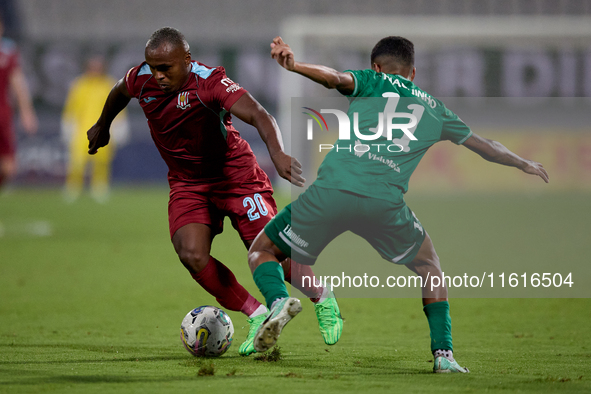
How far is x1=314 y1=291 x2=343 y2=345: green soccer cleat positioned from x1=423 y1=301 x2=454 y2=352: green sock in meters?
0.66

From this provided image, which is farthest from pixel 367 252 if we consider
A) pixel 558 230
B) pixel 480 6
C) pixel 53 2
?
pixel 53 2

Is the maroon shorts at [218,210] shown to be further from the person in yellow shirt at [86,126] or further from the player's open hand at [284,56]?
the person in yellow shirt at [86,126]

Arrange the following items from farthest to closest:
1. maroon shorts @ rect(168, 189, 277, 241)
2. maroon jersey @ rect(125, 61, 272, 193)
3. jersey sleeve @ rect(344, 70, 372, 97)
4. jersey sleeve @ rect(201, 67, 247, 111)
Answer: maroon shorts @ rect(168, 189, 277, 241), maroon jersey @ rect(125, 61, 272, 193), jersey sleeve @ rect(201, 67, 247, 111), jersey sleeve @ rect(344, 70, 372, 97)

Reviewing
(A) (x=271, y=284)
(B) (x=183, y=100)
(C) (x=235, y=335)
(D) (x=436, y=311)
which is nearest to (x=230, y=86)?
(B) (x=183, y=100)

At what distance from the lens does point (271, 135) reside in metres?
4.23

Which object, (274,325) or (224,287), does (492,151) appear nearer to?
(274,325)

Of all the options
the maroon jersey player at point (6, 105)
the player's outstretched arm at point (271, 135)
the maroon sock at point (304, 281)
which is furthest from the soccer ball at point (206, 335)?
the maroon jersey player at point (6, 105)

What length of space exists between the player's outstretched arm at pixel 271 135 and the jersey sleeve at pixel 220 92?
2.2 inches

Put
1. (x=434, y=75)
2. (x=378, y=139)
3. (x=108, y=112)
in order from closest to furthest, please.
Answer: (x=378, y=139)
(x=108, y=112)
(x=434, y=75)

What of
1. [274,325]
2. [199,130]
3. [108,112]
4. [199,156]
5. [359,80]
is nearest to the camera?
[274,325]

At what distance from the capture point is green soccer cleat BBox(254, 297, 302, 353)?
145 inches

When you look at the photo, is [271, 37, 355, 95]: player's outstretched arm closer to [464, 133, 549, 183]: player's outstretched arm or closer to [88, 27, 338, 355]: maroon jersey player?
[88, 27, 338, 355]: maroon jersey player

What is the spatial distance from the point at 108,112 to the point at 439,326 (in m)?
2.59

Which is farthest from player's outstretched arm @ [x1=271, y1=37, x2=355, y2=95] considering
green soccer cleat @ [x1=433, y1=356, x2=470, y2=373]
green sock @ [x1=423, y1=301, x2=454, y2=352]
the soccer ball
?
the soccer ball
